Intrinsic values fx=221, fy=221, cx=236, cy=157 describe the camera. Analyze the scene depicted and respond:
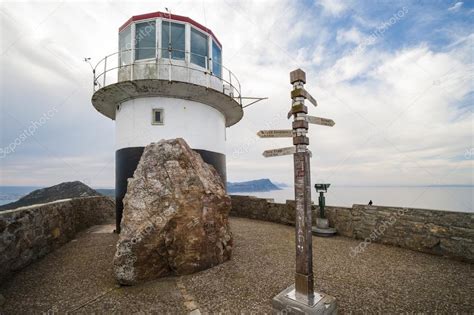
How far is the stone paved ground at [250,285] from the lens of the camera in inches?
152

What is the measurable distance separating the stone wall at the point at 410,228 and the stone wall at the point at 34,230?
28.5ft

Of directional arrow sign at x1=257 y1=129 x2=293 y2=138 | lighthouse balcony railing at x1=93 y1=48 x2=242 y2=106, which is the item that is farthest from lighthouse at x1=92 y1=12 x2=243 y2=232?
directional arrow sign at x1=257 y1=129 x2=293 y2=138

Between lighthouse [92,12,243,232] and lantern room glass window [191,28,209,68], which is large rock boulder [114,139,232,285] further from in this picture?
lantern room glass window [191,28,209,68]

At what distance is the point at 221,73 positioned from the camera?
10922 mm

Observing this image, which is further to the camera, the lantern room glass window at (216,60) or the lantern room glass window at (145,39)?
the lantern room glass window at (216,60)

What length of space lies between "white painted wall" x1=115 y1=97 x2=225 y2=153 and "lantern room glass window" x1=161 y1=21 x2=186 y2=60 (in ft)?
6.11

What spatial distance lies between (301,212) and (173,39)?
8.81 metres

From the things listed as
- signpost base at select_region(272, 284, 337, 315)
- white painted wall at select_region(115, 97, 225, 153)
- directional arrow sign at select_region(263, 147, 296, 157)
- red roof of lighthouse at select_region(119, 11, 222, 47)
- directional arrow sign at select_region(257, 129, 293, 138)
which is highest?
red roof of lighthouse at select_region(119, 11, 222, 47)

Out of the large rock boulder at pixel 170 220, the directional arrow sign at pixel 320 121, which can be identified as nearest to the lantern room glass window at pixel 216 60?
the large rock boulder at pixel 170 220

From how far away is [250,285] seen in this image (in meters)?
4.59

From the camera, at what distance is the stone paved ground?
3.87 m

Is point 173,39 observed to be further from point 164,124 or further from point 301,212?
point 301,212

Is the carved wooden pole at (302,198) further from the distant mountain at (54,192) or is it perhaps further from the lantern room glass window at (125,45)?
the distant mountain at (54,192)

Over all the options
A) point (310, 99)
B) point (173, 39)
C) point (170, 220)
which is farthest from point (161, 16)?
point (170, 220)
